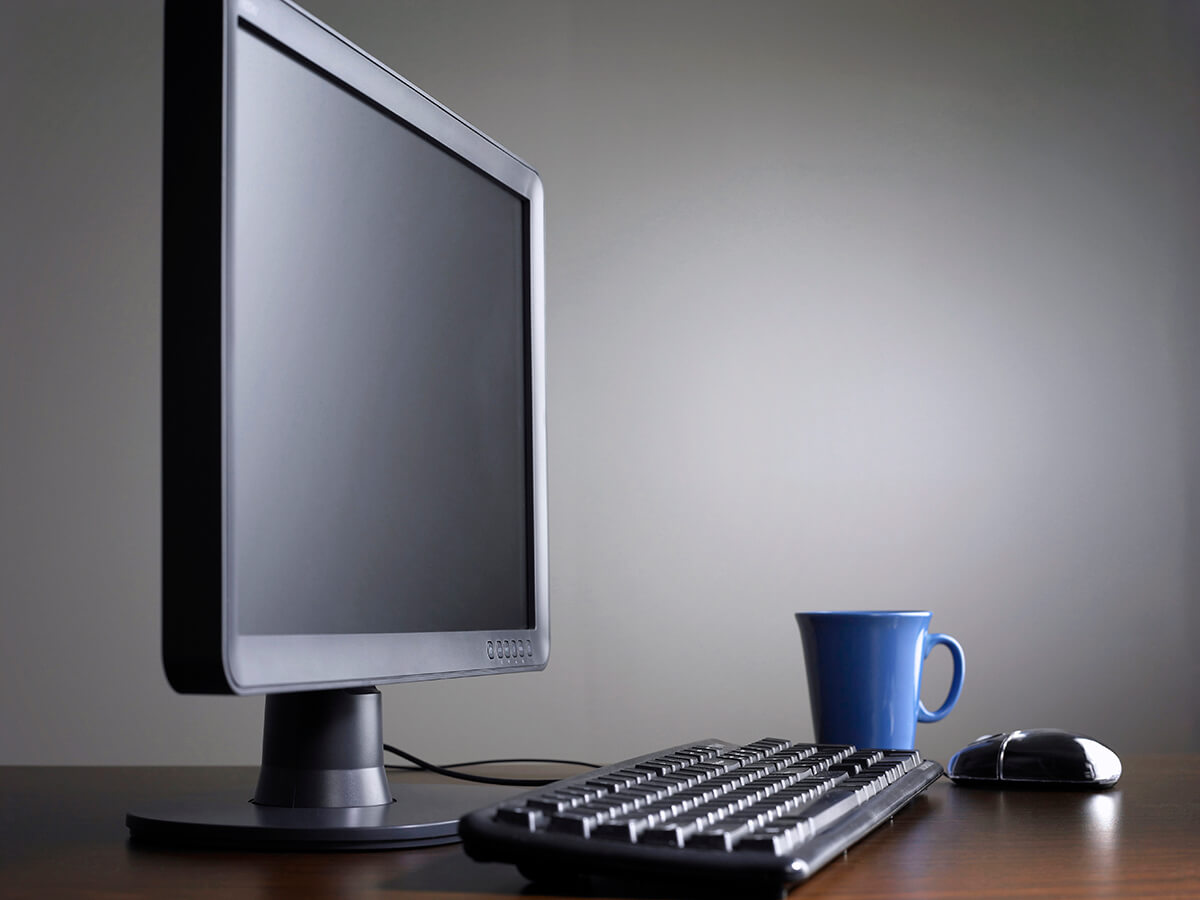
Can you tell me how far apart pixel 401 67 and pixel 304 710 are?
6.11ft

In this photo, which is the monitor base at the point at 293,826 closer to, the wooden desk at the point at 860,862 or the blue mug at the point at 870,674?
the wooden desk at the point at 860,862

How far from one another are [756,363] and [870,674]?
1.31m

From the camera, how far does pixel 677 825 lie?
441 millimetres

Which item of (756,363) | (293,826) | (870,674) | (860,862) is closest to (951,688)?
(870,674)

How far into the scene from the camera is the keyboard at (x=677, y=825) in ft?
1.36

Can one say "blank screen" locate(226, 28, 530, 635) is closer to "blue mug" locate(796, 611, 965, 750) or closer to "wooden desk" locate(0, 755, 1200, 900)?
"wooden desk" locate(0, 755, 1200, 900)

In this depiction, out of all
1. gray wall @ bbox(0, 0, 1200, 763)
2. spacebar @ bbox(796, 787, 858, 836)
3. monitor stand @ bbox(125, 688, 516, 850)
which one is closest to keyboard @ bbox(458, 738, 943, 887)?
spacebar @ bbox(796, 787, 858, 836)

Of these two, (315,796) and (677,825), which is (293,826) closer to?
(315,796)

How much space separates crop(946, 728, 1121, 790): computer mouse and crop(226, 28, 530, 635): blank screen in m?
0.35

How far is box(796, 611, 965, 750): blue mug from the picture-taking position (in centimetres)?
93

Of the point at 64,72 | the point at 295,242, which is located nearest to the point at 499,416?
the point at 295,242

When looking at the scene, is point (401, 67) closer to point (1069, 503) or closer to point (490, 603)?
point (1069, 503)

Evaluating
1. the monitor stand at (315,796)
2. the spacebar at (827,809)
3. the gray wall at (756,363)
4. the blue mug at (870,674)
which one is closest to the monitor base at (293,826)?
the monitor stand at (315,796)

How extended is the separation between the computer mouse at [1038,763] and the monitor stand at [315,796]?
1.29 feet
